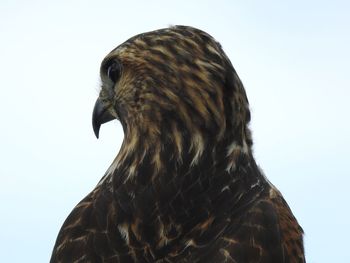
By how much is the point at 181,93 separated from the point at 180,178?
0.62 m

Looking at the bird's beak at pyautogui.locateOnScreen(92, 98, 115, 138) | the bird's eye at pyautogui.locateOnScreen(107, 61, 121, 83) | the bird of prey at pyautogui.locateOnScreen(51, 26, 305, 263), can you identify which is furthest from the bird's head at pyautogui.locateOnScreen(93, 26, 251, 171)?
the bird's beak at pyautogui.locateOnScreen(92, 98, 115, 138)

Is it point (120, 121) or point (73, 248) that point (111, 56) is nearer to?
point (120, 121)

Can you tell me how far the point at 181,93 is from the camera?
302 inches

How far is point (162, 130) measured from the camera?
762 centimetres

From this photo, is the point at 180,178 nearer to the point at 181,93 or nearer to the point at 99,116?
the point at 181,93

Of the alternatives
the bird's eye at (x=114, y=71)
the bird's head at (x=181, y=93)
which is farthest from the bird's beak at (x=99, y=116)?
the bird's head at (x=181, y=93)

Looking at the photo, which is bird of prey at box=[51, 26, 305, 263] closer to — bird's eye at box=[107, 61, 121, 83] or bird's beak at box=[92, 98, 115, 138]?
bird's eye at box=[107, 61, 121, 83]

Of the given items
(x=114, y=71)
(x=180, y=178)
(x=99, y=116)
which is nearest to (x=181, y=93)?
(x=180, y=178)

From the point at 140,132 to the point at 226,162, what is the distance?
65 centimetres

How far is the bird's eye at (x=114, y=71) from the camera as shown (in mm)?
8328

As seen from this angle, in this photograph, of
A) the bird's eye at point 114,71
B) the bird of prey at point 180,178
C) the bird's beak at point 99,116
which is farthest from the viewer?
the bird's beak at point 99,116

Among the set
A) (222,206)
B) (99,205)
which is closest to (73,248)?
(99,205)

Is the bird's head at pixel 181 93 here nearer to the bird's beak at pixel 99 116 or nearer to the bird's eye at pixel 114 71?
the bird's eye at pixel 114 71

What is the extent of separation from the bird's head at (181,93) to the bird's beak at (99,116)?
557 mm
